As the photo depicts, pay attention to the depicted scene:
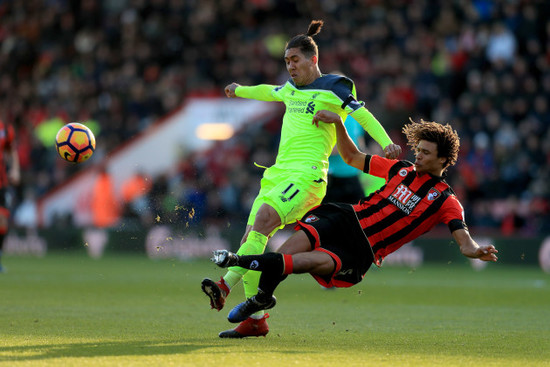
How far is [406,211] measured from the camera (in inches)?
274

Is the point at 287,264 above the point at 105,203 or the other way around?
the other way around

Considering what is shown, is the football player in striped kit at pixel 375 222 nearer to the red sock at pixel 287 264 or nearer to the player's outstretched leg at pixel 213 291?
the red sock at pixel 287 264

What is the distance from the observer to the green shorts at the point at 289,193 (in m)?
7.12

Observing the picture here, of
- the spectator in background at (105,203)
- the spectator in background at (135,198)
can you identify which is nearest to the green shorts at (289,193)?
the spectator in background at (135,198)

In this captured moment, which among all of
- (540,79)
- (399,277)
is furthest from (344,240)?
(540,79)

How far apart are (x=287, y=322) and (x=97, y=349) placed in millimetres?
2368

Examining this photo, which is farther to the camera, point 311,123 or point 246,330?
point 311,123

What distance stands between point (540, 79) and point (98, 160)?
1026 centimetres

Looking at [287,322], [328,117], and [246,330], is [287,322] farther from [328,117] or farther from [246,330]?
[328,117]

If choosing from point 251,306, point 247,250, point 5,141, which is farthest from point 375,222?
point 5,141

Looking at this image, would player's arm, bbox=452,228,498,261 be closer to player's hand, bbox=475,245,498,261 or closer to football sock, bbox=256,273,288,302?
player's hand, bbox=475,245,498,261

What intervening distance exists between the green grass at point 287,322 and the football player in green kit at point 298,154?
0.50m

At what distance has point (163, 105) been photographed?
73.7ft

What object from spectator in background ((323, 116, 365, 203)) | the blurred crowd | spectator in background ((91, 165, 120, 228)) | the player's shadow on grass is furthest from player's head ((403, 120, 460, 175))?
spectator in background ((91, 165, 120, 228))
